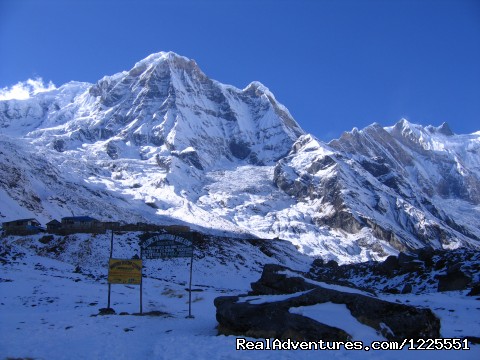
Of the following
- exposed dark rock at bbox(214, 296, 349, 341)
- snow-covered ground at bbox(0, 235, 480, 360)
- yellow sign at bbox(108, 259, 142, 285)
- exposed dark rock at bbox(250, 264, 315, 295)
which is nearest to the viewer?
snow-covered ground at bbox(0, 235, 480, 360)

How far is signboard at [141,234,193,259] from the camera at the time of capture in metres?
25.8

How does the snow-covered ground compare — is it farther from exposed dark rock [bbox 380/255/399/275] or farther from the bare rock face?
exposed dark rock [bbox 380/255/399/275]

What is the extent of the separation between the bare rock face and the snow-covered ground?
49cm

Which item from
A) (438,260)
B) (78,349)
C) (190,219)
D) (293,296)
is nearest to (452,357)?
(293,296)

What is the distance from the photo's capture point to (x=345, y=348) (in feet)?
52.2

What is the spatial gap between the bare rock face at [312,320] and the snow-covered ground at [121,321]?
494mm

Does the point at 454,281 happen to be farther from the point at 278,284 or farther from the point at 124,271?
the point at 124,271

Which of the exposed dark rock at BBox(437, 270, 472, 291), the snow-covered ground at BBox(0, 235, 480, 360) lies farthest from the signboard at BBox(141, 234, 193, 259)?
the exposed dark rock at BBox(437, 270, 472, 291)

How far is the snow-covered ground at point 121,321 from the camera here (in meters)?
15.8

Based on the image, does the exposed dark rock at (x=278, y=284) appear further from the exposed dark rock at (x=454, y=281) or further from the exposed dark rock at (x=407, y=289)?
the exposed dark rock at (x=407, y=289)

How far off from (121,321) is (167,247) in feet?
17.0

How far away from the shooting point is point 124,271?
25719 millimetres

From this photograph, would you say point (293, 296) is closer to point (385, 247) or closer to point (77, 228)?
point (77, 228)

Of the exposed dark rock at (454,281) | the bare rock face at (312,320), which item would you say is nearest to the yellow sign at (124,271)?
the bare rock face at (312,320)
